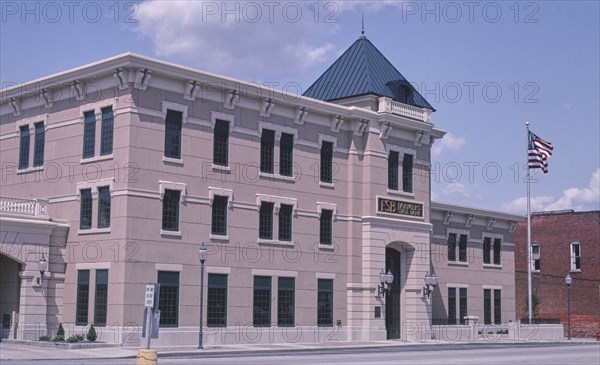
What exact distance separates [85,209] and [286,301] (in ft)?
34.5

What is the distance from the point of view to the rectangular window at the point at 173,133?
39125 mm

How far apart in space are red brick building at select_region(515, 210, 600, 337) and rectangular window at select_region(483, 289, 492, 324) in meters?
12.4

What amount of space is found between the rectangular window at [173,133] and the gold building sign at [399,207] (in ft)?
40.6

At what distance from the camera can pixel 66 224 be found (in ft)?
129

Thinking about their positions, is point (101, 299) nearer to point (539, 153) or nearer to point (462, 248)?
point (462, 248)

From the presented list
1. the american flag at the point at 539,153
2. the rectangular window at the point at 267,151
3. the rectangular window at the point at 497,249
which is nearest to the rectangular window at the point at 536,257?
the rectangular window at the point at 497,249

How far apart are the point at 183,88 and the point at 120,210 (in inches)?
238

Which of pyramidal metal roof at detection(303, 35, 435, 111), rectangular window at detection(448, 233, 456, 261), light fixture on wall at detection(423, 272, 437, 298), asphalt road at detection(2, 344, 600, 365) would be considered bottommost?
asphalt road at detection(2, 344, 600, 365)

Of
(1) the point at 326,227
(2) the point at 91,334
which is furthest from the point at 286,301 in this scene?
(2) the point at 91,334

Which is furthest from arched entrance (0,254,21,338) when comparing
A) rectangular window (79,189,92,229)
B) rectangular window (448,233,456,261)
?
rectangular window (448,233,456,261)

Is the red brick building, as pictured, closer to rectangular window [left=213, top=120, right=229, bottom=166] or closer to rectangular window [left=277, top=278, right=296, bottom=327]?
rectangular window [left=277, top=278, right=296, bottom=327]

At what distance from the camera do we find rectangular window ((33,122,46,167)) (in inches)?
1644

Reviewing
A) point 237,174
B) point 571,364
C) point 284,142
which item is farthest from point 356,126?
point 571,364

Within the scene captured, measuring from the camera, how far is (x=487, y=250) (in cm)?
5969
